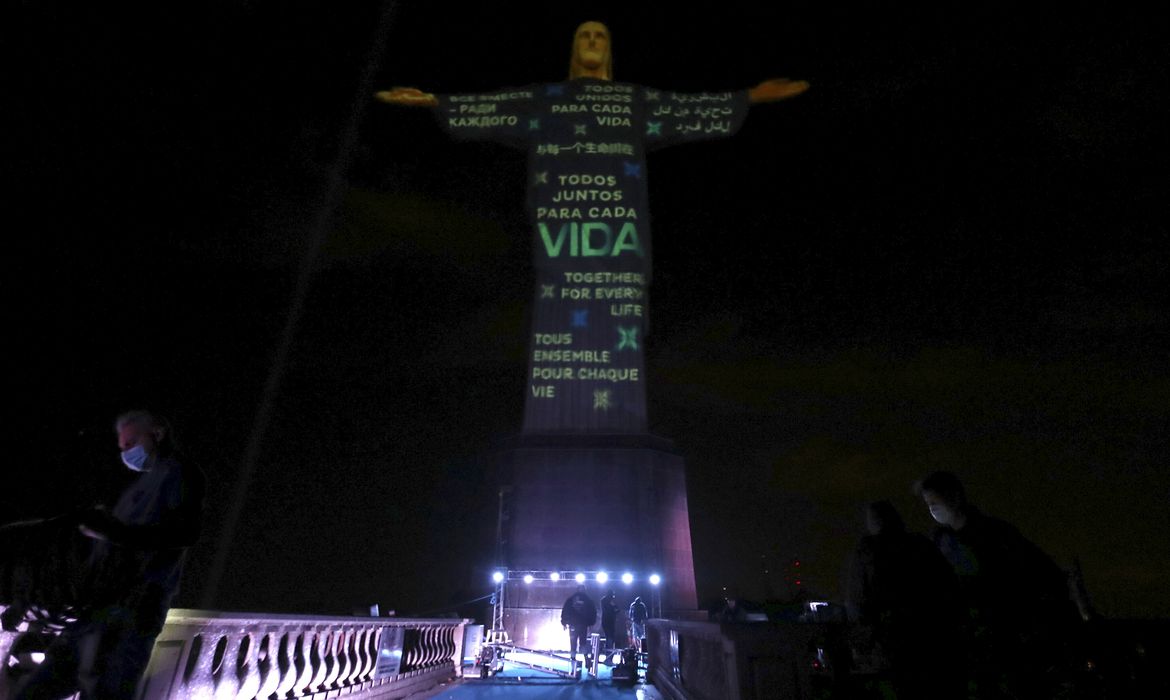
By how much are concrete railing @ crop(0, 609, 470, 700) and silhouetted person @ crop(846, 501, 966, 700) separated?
11.5ft

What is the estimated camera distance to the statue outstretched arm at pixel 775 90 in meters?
19.3

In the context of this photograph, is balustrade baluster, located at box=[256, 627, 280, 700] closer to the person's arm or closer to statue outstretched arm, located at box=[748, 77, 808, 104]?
the person's arm

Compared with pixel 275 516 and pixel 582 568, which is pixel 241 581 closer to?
pixel 275 516

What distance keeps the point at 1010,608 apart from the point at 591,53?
2087 cm

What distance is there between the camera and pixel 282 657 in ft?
13.6

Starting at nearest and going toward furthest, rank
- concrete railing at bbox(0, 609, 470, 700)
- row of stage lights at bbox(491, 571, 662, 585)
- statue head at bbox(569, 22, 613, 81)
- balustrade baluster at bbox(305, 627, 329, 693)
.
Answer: concrete railing at bbox(0, 609, 470, 700)
balustrade baluster at bbox(305, 627, 329, 693)
row of stage lights at bbox(491, 571, 662, 585)
statue head at bbox(569, 22, 613, 81)

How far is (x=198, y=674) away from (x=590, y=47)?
2118cm

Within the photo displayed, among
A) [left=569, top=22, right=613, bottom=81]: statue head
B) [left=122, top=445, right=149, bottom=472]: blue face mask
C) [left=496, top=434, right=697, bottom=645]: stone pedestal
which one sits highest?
[left=569, top=22, right=613, bottom=81]: statue head

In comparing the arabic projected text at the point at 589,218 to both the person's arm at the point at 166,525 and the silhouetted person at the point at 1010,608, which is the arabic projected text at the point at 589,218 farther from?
the person's arm at the point at 166,525

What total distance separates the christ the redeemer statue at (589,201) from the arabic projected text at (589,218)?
31 mm

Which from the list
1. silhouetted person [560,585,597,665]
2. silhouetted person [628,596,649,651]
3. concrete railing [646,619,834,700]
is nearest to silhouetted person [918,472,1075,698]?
concrete railing [646,619,834,700]

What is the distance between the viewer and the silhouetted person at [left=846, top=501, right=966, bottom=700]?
2.97 m

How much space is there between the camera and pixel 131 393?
13781 mm

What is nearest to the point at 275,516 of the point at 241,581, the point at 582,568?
the point at 241,581
